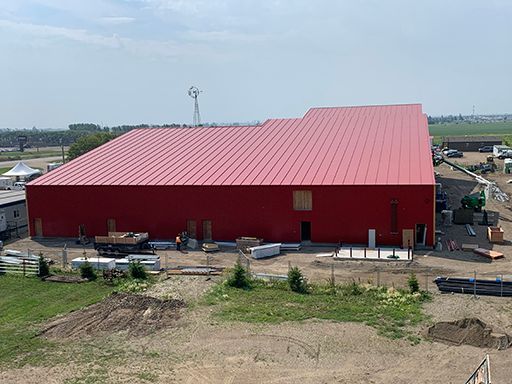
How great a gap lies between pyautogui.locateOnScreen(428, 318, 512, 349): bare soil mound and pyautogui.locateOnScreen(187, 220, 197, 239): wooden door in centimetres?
2280

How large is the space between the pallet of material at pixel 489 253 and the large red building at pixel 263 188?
9.87ft

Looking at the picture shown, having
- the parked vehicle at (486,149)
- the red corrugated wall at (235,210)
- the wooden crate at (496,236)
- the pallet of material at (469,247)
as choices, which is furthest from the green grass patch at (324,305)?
the parked vehicle at (486,149)

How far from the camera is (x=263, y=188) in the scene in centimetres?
3962

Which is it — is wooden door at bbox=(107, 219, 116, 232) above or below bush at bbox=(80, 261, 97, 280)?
above

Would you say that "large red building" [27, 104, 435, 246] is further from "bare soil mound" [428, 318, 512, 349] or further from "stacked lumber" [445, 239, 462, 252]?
"bare soil mound" [428, 318, 512, 349]

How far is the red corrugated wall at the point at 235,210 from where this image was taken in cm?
3753

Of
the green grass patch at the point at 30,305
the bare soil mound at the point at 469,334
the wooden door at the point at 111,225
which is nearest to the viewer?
the bare soil mound at the point at 469,334

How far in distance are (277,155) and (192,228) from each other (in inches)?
359

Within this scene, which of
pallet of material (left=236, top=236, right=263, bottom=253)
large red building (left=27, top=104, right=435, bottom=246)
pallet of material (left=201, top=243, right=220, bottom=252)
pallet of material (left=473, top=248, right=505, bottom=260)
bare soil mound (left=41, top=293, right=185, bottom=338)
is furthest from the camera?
pallet of material (left=236, top=236, right=263, bottom=253)

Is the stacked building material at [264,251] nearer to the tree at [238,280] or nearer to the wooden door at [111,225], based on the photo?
the tree at [238,280]

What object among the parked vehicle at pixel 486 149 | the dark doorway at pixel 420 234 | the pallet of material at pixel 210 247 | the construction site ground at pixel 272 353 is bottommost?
the construction site ground at pixel 272 353

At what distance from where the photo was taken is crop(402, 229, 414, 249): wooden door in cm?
3716

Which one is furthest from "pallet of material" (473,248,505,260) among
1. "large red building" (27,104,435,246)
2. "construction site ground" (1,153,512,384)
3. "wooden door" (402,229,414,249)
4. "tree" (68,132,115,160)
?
"tree" (68,132,115,160)

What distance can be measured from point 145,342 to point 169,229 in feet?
67.0
